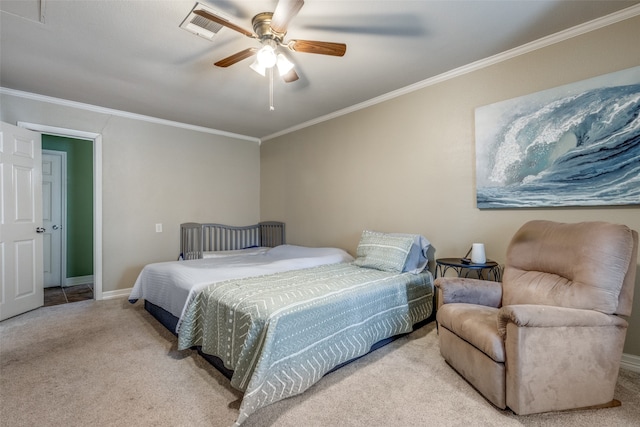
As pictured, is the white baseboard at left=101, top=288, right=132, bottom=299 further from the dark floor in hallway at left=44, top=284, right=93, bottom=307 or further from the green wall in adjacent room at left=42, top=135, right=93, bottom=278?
the green wall in adjacent room at left=42, top=135, right=93, bottom=278

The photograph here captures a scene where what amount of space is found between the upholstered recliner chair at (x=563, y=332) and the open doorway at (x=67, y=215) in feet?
Answer: 16.5

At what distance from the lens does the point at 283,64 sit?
221cm

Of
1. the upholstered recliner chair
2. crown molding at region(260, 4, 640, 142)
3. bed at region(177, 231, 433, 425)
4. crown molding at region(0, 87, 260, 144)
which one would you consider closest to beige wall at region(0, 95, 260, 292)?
crown molding at region(0, 87, 260, 144)

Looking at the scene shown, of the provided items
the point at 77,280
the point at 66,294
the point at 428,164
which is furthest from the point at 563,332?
the point at 77,280

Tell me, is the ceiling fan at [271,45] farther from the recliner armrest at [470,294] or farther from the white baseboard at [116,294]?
the white baseboard at [116,294]

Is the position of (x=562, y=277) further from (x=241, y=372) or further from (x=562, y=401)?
(x=241, y=372)

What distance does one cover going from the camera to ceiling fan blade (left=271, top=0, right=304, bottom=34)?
164 cm

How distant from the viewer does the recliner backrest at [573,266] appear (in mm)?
1684

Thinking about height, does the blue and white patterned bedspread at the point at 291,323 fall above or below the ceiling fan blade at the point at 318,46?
below

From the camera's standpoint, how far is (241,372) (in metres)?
1.70

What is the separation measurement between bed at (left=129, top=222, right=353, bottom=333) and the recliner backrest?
5.79 ft

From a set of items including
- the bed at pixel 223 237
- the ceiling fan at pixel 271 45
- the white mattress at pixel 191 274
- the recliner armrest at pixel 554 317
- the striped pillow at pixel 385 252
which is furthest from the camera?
the bed at pixel 223 237

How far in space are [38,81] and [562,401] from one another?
5043 millimetres

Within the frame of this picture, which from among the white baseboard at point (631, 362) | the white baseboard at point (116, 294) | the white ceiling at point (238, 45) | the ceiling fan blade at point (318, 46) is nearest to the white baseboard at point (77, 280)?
the white baseboard at point (116, 294)
